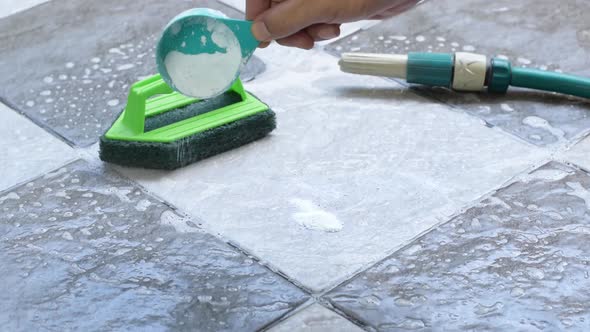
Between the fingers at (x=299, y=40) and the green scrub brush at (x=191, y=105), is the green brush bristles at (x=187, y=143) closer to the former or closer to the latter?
the green scrub brush at (x=191, y=105)

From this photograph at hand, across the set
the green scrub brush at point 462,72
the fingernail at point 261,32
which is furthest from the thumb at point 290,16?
the green scrub brush at point 462,72

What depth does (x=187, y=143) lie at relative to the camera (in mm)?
1405

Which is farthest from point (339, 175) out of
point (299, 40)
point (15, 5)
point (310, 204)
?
point (15, 5)

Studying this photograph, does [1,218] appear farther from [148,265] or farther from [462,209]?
[462,209]

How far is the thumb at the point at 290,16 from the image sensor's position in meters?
1.16

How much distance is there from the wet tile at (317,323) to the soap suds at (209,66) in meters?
0.34

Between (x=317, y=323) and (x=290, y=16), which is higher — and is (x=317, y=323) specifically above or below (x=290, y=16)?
below

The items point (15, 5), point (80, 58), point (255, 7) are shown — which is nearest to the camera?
point (255, 7)

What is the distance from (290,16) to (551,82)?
582mm

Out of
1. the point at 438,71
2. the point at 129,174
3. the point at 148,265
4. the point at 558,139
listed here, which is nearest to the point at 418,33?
the point at 438,71

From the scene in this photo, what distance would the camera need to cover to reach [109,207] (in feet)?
4.39

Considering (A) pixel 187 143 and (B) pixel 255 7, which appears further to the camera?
(A) pixel 187 143

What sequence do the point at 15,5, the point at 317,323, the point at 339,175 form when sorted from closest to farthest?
the point at 317,323 < the point at 339,175 < the point at 15,5

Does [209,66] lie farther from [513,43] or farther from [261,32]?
[513,43]
